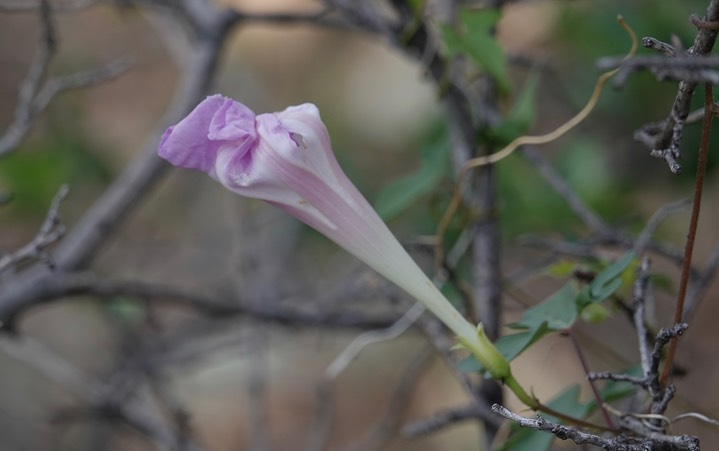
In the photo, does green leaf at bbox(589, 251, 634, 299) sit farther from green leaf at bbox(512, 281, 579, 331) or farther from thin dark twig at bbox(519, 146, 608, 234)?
thin dark twig at bbox(519, 146, 608, 234)

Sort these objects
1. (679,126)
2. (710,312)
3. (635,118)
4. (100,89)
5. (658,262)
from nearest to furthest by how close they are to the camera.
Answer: (679,126)
(635,118)
(658,262)
(710,312)
(100,89)

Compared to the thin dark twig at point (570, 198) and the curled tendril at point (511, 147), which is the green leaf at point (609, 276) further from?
the thin dark twig at point (570, 198)

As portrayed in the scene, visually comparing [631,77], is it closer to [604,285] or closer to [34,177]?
[604,285]

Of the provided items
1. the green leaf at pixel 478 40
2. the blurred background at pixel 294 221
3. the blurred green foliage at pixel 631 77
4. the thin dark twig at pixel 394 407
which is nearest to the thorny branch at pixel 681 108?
the green leaf at pixel 478 40

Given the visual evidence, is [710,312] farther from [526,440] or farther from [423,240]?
[526,440]

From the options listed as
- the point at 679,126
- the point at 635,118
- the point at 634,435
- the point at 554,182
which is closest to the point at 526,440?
the point at 634,435

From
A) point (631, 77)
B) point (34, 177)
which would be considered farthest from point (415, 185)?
point (34, 177)
